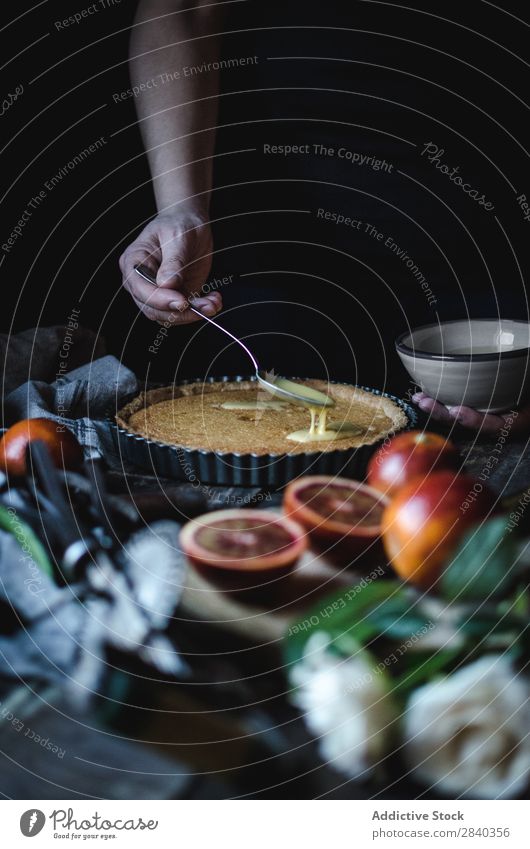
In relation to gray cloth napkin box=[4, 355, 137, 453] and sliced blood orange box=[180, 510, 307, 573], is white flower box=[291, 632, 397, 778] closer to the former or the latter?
sliced blood orange box=[180, 510, 307, 573]

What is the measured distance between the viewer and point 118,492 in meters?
0.65

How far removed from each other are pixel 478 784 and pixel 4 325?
0.88 meters

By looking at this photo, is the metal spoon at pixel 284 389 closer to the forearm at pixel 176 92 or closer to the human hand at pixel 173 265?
the human hand at pixel 173 265

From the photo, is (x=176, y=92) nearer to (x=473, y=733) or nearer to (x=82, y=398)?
(x=82, y=398)

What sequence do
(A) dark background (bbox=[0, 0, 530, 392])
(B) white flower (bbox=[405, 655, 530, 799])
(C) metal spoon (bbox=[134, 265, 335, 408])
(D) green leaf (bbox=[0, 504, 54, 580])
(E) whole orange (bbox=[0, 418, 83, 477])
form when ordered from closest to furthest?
(B) white flower (bbox=[405, 655, 530, 799]), (D) green leaf (bbox=[0, 504, 54, 580]), (E) whole orange (bbox=[0, 418, 83, 477]), (C) metal spoon (bbox=[134, 265, 335, 408]), (A) dark background (bbox=[0, 0, 530, 392])

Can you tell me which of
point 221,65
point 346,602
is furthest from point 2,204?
point 346,602

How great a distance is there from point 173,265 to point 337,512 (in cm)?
45

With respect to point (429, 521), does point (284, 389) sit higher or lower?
higher

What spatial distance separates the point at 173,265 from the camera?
88 cm

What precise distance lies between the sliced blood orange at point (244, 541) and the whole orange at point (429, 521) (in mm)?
64

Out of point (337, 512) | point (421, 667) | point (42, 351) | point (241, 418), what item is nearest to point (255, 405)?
point (241, 418)

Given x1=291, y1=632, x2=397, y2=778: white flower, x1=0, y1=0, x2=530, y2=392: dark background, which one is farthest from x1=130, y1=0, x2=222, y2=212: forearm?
x1=291, y1=632, x2=397, y2=778: white flower

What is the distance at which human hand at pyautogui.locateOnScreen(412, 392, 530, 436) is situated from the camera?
29.7 inches

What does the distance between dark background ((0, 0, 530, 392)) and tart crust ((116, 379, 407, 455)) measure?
102 mm
